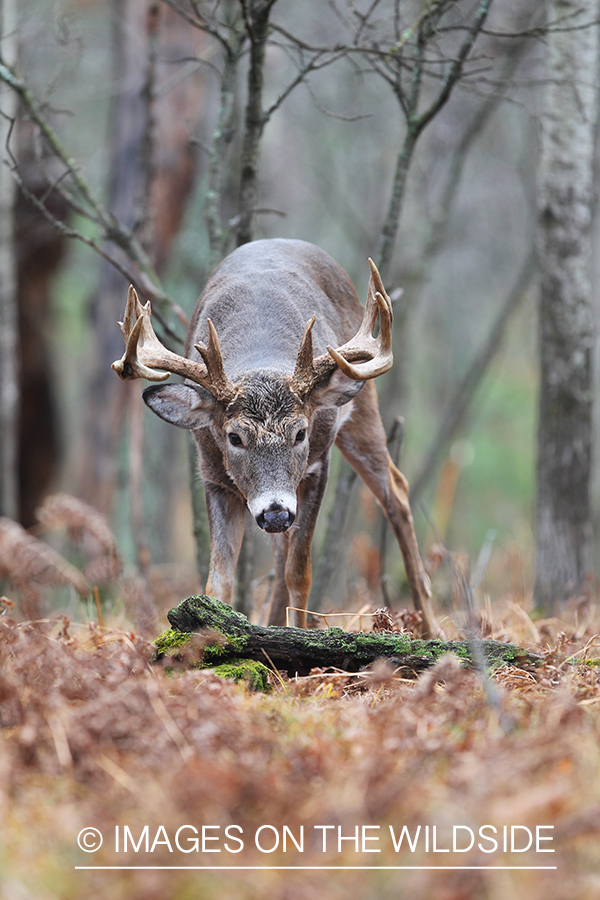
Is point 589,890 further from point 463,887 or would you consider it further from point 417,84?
point 417,84

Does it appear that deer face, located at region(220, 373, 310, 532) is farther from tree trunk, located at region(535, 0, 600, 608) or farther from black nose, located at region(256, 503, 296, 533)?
tree trunk, located at region(535, 0, 600, 608)

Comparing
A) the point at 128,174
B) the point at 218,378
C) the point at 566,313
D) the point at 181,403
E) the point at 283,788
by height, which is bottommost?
the point at 283,788

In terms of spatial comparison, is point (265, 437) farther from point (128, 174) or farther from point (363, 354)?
point (128, 174)

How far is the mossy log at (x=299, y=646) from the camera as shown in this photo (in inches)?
139

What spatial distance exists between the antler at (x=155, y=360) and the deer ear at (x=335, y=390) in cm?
45

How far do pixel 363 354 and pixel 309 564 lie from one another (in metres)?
1.23

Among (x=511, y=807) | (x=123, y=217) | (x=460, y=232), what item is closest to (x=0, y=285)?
(x=123, y=217)

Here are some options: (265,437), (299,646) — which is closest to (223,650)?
(299,646)

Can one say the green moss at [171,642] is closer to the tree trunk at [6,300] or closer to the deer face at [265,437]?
the deer face at [265,437]

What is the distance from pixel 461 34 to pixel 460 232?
236 inches

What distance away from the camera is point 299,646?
3539 millimetres

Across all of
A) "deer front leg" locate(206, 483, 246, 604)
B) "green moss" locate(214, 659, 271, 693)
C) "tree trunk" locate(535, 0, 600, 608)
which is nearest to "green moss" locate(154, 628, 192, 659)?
"green moss" locate(214, 659, 271, 693)

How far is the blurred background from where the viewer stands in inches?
230

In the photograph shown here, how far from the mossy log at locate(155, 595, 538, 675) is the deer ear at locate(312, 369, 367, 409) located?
4.95ft
